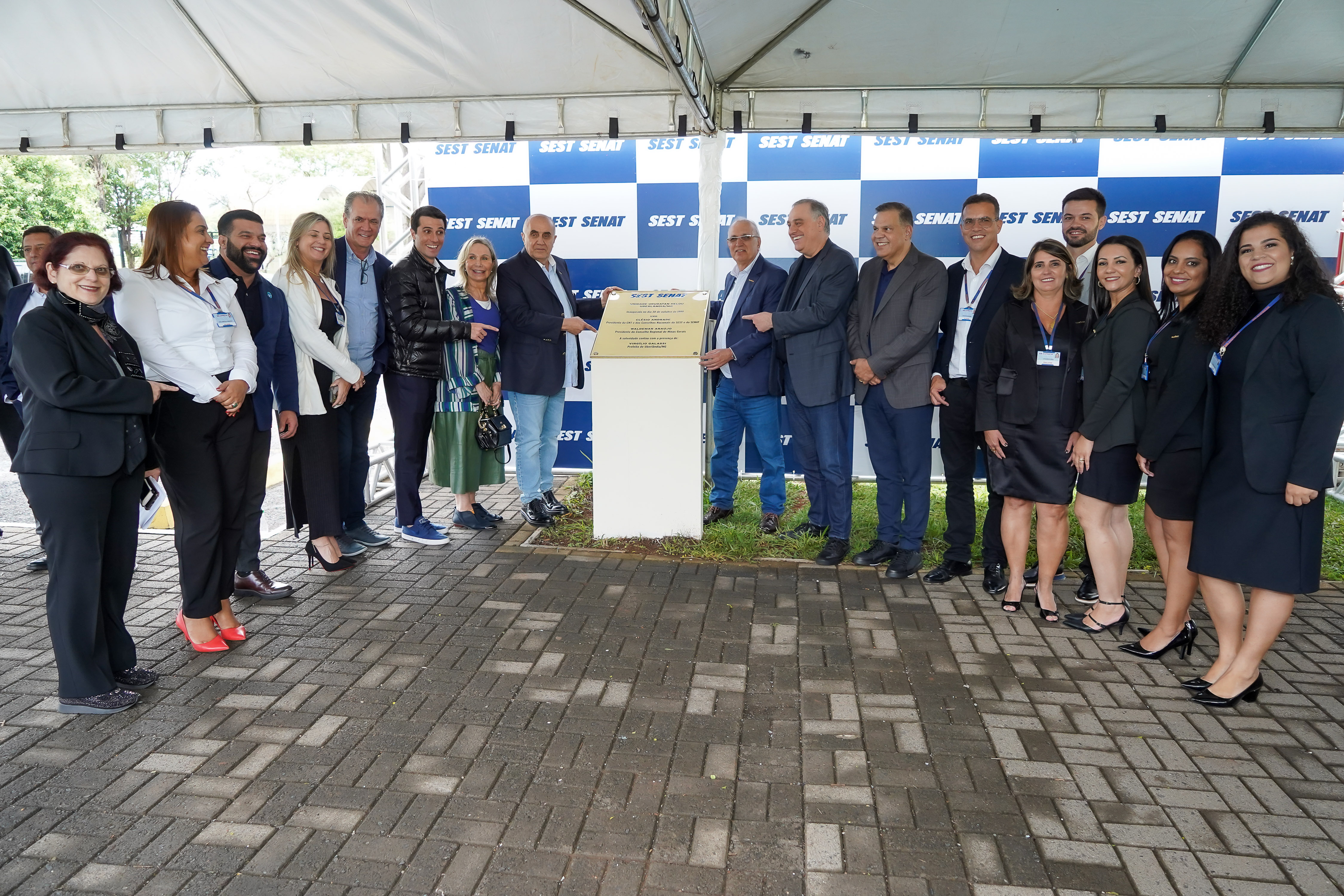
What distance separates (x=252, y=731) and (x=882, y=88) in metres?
4.77

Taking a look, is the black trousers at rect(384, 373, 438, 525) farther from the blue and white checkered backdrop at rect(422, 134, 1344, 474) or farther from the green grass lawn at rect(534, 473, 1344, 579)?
the blue and white checkered backdrop at rect(422, 134, 1344, 474)

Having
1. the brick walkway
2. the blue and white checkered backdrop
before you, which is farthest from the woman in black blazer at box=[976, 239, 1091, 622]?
the blue and white checkered backdrop

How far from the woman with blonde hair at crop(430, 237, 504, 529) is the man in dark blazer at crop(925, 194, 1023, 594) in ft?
8.72

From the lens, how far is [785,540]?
497cm

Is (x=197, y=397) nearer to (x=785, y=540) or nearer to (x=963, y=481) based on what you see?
(x=785, y=540)

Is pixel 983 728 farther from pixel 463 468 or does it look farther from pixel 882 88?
pixel 882 88

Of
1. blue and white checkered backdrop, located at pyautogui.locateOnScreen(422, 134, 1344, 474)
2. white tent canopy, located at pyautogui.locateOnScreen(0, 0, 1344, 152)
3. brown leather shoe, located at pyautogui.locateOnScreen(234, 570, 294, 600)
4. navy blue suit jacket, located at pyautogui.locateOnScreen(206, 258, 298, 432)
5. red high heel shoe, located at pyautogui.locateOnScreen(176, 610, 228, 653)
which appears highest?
white tent canopy, located at pyautogui.locateOnScreen(0, 0, 1344, 152)

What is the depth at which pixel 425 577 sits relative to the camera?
173 inches

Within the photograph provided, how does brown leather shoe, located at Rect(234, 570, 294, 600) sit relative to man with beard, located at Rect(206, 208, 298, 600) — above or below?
below

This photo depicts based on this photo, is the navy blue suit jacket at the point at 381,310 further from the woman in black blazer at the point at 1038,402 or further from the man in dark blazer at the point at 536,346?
the woman in black blazer at the point at 1038,402

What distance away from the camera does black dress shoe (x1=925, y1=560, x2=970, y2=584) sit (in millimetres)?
4332

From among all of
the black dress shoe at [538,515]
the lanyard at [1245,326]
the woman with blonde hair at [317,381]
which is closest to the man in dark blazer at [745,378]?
the black dress shoe at [538,515]

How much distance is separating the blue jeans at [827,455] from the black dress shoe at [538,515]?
1.63m

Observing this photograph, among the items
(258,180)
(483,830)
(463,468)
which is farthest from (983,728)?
(258,180)
